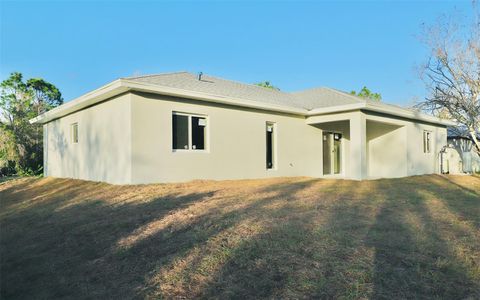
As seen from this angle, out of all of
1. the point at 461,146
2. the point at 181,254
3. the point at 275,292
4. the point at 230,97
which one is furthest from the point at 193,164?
the point at 461,146

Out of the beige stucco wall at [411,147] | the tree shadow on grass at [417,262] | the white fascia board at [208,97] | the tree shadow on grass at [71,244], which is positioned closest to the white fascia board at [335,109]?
the white fascia board at [208,97]

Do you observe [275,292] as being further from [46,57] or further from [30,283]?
[46,57]

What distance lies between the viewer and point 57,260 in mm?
4969

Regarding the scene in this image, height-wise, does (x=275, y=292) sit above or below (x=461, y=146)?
below

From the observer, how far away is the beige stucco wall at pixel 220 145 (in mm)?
10391

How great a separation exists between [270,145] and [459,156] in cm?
1356

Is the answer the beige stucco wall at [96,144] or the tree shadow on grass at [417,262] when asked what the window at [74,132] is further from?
the tree shadow on grass at [417,262]

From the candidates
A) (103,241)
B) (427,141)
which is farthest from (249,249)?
(427,141)

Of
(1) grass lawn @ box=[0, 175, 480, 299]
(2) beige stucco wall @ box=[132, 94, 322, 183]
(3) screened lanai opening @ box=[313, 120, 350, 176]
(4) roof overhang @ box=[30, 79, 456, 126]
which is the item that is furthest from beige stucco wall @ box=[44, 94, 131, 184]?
(3) screened lanai opening @ box=[313, 120, 350, 176]

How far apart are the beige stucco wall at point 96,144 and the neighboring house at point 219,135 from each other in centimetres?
3

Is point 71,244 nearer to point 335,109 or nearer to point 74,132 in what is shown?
point 74,132

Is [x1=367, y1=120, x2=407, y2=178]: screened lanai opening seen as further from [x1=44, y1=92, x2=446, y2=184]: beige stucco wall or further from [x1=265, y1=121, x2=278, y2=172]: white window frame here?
[x1=265, y1=121, x2=278, y2=172]: white window frame

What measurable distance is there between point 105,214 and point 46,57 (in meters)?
18.2

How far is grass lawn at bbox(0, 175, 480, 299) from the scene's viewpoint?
3367 millimetres
